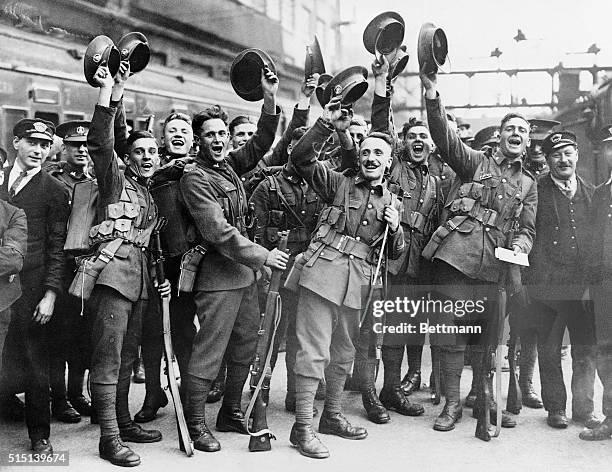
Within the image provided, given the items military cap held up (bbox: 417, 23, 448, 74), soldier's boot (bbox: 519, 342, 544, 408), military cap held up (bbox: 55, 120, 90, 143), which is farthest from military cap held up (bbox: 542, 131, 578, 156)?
military cap held up (bbox: 55, 120, 90, 143)

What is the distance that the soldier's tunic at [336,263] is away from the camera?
11.9ft

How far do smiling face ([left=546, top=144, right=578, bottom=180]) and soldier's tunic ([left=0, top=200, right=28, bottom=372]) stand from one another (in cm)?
328

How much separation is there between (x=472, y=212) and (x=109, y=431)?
8.30ft

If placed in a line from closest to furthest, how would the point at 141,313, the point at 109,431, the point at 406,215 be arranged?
the point at 109,431
the point at 141,313
the point at 406,215

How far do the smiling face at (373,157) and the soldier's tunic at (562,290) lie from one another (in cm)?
125

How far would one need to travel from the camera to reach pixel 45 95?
16.6ft

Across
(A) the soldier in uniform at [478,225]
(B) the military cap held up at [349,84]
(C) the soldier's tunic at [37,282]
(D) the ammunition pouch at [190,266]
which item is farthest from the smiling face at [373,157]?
(C) the soldier's tunic at [37,282]

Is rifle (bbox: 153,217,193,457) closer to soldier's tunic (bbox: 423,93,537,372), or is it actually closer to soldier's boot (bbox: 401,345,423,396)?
A: soldier's tunic (bbox: 423,93,537,372)

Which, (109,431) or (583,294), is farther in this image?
(583,294)

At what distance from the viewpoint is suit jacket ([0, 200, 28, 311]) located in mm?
3263

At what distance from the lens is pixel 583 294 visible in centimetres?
416

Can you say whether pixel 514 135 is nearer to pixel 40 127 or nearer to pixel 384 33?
pixel 384 33

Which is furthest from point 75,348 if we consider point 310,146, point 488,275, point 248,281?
point 488,275

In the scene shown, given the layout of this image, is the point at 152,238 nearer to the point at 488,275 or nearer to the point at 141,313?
the point at 141,313
